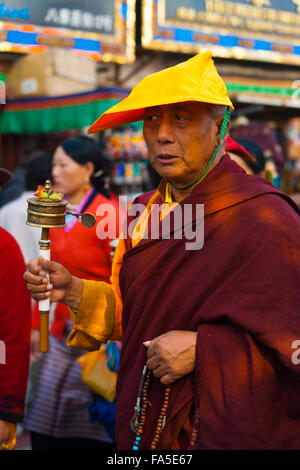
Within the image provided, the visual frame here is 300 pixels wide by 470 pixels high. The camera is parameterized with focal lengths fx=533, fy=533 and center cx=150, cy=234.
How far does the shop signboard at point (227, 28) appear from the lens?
8.73m

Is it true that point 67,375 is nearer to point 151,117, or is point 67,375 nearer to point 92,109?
point 151,117

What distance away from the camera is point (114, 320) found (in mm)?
2205

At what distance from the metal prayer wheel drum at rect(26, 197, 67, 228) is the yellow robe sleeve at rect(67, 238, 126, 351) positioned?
16.1 inches

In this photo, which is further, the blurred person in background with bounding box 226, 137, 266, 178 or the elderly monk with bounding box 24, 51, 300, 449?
the blurred person in background with bounding box 226, 137, 266, 178

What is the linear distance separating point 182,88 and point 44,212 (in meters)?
0.63

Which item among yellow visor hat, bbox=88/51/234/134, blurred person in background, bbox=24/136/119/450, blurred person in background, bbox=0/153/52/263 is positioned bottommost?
blurred person in background, bbox=24/136/119/450

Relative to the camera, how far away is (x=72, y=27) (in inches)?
315

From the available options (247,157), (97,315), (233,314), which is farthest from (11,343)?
(247,157)

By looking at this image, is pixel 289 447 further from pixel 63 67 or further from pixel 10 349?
pixel 63 67

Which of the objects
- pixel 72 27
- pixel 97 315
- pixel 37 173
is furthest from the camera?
pixel 72 27

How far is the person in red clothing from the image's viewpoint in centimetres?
236

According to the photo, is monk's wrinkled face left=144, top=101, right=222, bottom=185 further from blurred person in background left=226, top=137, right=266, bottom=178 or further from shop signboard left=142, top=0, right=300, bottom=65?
shop signboard left=142, top=0, right=300, bottom=65

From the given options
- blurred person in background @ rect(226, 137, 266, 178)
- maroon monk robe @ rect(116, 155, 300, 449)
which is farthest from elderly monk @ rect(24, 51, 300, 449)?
blurred person in background @ rect(226, 137, 266, 178)

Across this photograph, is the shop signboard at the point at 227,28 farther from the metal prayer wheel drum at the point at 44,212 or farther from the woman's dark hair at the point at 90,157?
the metal prayer wheel drum at the point at 44,212
